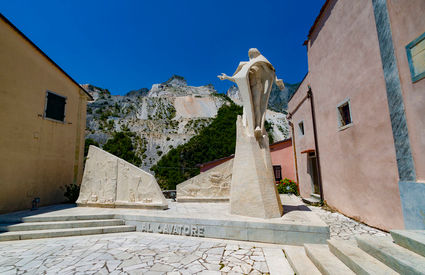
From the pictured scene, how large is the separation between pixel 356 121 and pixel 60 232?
8.75m

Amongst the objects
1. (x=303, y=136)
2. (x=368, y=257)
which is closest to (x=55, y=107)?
(x=368, y=257)

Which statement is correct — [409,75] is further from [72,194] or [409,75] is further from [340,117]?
[72,194]

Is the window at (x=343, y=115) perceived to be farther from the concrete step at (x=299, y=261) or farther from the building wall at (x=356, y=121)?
the concrete step at (x=299, y=261)

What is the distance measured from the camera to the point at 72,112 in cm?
956

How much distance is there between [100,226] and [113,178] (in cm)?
176

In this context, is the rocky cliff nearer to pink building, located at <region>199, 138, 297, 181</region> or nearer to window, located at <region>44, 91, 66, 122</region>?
pink building, located at <region>199, 138, 297, 181</region>

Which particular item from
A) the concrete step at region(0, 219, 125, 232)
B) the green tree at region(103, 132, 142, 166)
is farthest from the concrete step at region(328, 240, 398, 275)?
the green tree at region(103, 132, 142, 166)

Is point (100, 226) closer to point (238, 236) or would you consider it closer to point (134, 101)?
point (238, 236)

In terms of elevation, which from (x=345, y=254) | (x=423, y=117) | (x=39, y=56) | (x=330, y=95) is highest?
(x=39, y=56)

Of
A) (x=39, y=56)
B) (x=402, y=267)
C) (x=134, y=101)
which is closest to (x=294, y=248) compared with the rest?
(x=402, y=267)

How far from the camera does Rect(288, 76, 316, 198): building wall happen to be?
1027 centimetres

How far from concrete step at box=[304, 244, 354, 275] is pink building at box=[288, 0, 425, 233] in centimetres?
274

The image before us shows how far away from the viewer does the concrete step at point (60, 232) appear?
15.3 ft

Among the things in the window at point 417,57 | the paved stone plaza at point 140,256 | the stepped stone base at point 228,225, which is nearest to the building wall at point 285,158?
the stepped stone base at point 228,225
